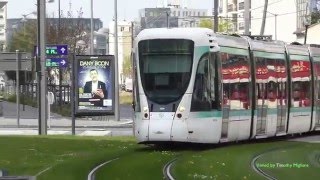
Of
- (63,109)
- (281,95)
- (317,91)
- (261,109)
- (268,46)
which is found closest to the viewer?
(261,109)

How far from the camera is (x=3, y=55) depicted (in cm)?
3519

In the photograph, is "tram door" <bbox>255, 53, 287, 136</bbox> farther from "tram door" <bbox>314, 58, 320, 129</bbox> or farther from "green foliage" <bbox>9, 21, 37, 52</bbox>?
"green foliage" <bbox>9, 21, 37, 52</bbox>

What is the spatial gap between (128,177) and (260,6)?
95089 millimetres

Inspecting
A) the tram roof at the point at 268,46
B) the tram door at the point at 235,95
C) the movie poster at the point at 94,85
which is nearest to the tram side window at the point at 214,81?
the tram door at the point at 235,95

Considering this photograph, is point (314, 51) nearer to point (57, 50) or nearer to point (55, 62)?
point (57, 50)

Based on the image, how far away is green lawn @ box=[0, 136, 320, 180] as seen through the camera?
49.4 feet

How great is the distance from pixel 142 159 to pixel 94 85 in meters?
15.9

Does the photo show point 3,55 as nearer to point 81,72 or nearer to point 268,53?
point 81,72

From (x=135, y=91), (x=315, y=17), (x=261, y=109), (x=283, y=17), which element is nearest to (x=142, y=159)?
(x=135, y=91)

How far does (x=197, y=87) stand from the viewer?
806 inches

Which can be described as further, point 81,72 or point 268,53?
point 81,72

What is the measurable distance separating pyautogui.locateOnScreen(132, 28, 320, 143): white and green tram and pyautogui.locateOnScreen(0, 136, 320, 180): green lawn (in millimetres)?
571

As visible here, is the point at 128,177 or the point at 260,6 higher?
the point at 260,6

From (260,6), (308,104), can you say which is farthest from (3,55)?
(260,6)
